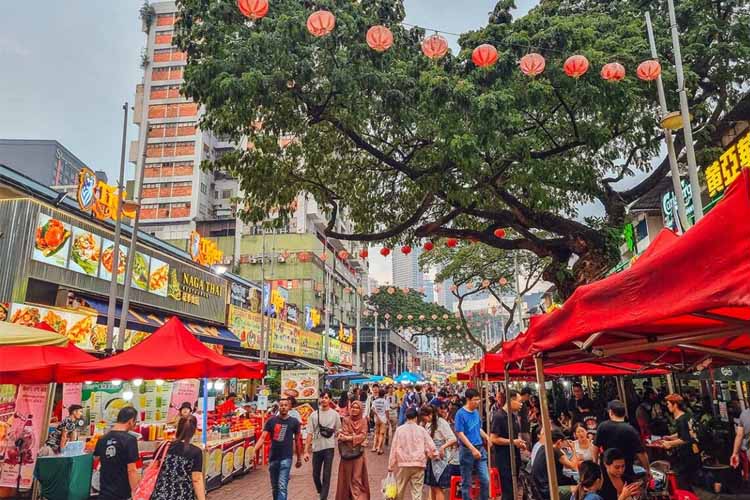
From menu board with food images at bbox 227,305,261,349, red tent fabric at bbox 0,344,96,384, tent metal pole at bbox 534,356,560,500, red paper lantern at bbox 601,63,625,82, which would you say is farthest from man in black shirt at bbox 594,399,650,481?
menu board with food images at bbox 227,305,261,349

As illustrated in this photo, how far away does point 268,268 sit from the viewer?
4688 centimetres

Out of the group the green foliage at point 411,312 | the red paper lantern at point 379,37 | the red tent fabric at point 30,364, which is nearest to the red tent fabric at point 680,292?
the red paper lantern at point 379,37

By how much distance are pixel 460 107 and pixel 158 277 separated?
15.6 metres

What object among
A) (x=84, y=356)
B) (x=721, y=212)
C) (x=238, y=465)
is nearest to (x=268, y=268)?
(x=238, y=465)

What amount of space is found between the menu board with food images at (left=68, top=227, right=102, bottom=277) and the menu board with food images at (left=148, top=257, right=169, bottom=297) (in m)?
3.10

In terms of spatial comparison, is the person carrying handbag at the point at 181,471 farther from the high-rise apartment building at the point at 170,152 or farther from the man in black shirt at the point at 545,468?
the high-rise apartment building at the point at 170,152

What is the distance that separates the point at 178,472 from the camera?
5.12 m

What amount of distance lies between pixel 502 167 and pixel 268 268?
124 feet

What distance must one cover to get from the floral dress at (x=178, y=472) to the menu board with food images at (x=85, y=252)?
44.1ft

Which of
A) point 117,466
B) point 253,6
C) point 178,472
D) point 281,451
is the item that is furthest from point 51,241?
point 178,472

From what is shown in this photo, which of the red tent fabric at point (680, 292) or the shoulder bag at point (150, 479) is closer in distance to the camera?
the red tent fabric at point (680, 292)

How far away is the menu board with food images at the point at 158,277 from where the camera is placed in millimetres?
20719

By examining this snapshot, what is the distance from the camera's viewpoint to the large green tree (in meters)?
9.87

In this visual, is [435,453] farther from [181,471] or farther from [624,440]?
[181,471]
